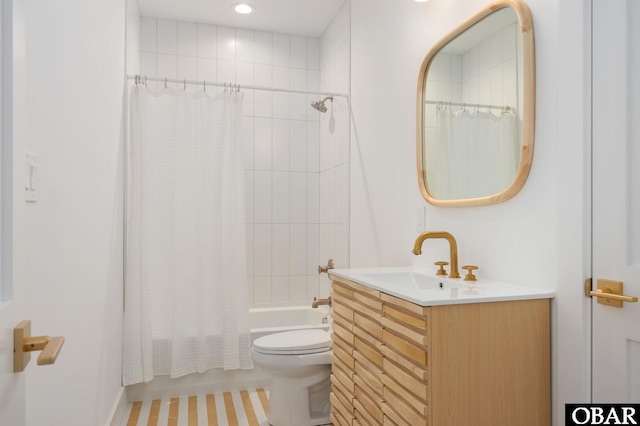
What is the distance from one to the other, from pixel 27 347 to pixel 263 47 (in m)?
3.33

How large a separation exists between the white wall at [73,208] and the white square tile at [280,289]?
4.67 feet

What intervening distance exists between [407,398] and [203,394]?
186cm

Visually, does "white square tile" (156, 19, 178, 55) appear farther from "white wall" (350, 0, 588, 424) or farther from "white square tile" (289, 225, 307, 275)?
"white square tile" (289, 225, 307, 275)

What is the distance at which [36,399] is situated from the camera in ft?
3.65

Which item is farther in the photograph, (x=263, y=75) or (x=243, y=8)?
(x=263, y=75)

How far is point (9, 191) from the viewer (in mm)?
691

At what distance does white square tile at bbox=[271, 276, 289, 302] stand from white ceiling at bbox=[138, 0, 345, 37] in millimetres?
2078

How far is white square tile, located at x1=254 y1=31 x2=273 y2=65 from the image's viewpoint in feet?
11.9

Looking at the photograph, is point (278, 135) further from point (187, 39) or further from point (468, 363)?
point (468, 363)

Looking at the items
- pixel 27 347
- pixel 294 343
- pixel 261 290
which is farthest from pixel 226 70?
pixel 27 347

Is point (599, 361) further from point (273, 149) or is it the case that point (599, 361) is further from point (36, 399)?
point (273, 149)

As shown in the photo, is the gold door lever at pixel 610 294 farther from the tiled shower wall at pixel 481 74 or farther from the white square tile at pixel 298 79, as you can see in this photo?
the white square tile at pixel 298 79

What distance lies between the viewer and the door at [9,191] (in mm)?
675

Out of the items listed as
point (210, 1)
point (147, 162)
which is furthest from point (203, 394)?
point (210, 1)
